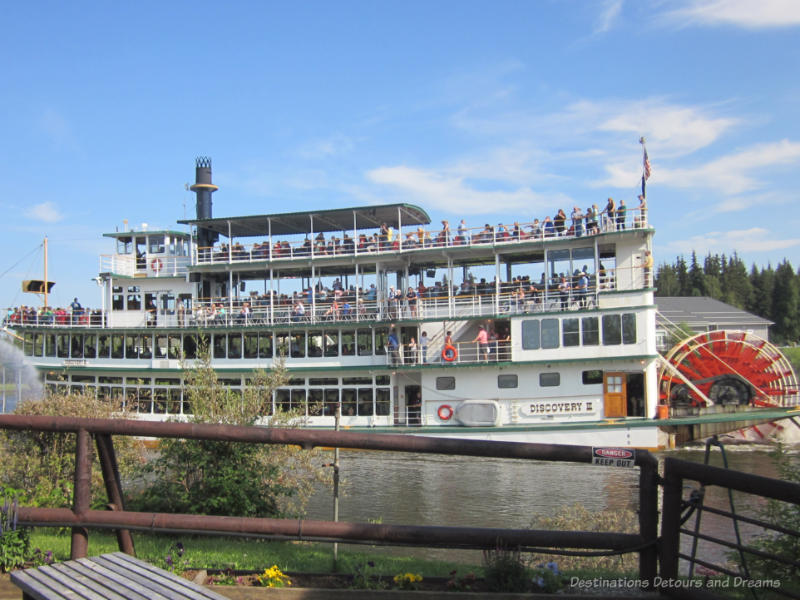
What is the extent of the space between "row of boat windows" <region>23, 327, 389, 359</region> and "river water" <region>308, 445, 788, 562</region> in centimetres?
423

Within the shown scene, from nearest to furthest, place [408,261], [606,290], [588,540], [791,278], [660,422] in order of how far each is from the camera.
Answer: [588,540], [660,422], [606,290], [408,261], [791,278]

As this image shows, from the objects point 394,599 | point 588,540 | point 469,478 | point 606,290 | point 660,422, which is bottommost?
point 469,478

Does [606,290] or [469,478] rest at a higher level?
[606,290]

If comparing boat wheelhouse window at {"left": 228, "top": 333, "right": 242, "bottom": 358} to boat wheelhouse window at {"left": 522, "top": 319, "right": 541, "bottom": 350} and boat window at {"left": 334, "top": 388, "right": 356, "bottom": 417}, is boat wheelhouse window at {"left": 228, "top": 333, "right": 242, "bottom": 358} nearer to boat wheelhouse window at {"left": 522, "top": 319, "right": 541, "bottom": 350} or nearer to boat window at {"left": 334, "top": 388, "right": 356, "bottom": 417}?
boat window at {"left": 334, "top": 388, "right": 356, "bottom": 417}

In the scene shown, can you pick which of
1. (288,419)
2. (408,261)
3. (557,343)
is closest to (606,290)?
(557,343)

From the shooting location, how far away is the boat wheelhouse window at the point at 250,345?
84.7 ft

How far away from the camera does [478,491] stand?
1702cm

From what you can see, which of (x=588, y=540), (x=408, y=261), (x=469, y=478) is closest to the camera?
(x=588, y=540)

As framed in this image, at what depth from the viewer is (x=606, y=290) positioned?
71.5ft

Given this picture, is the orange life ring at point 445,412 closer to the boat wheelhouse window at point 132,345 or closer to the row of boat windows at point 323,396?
the row of boat windows at point 323,396

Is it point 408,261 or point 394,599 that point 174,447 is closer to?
point 394,599

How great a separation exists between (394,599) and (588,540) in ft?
3.85

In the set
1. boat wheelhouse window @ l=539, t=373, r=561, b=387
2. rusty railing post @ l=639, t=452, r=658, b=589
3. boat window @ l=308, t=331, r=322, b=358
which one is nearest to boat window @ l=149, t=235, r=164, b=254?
boat window @ l=308, t=331, r=322, b=358

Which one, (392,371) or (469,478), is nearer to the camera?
(469,478)
